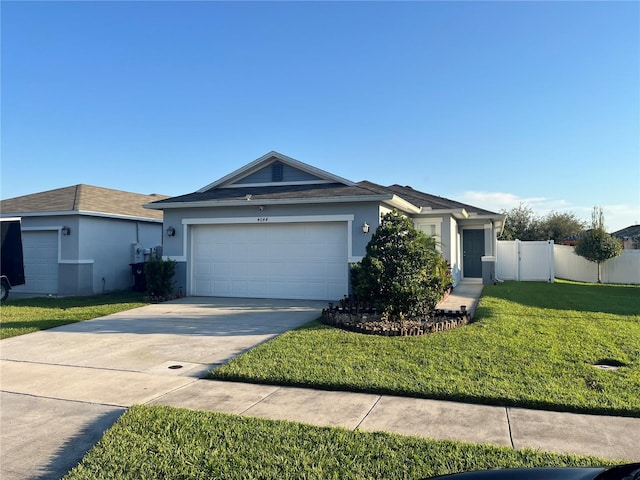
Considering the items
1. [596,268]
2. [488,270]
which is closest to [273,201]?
[488,270]

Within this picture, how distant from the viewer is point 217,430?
4051 millimetres

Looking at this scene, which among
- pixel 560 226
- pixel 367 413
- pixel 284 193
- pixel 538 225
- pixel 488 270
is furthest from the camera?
pixel 538 225

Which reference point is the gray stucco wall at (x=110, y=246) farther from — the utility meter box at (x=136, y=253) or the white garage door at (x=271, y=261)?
the white garage door at (x=271, y=261)

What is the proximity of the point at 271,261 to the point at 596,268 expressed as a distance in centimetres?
1684

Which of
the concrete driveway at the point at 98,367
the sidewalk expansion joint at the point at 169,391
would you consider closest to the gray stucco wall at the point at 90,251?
the concrete driveway at the point at 98,367

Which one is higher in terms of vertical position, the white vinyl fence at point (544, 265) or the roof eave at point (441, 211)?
the roof eave at point (441, 211)

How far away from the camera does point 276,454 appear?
358cm

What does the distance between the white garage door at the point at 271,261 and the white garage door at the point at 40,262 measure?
18.4 ft

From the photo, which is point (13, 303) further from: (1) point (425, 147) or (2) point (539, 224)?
(2) point (539, 224)

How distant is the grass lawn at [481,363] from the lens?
4.91 m

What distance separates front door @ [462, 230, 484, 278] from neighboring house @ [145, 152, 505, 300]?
20.8 feet

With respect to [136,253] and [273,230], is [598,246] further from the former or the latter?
[136,253]

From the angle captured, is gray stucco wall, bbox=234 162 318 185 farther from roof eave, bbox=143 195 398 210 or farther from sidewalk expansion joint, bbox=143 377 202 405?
sidewalk expansion joint, bbox=143 377 202 405

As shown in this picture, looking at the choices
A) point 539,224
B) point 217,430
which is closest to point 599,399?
point 217,430
